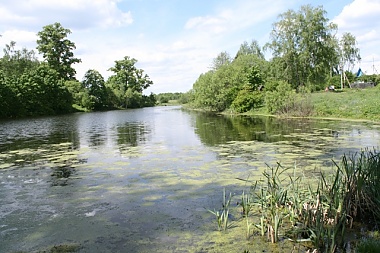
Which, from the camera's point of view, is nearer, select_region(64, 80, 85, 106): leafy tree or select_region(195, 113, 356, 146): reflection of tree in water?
select_region(195, 113, 356, 146): reflection of tree in water

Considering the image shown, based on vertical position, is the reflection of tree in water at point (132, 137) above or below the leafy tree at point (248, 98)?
below

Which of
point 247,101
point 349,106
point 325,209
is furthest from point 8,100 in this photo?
point 325,209

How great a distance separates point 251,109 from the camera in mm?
39062

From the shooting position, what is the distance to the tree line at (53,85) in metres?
49.8

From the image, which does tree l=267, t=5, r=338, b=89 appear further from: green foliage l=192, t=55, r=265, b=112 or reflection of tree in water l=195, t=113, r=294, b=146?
reflection of tree in water l=195, t=113, r=294, b=146

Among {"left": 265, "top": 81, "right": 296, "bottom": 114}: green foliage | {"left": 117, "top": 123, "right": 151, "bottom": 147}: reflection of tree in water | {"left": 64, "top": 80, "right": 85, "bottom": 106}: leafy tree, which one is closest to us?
{"left": 117, "top": 123, "right": 151, "bottom": 147}: reflection of tree in water

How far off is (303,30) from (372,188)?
125 feet

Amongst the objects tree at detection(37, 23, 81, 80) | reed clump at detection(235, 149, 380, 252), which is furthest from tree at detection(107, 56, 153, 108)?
reed clump at detection(235, 149, 380, 252)

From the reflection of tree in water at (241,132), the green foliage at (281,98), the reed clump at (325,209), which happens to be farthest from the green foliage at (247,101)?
the reed clump at (325,209)

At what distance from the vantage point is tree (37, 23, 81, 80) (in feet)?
232

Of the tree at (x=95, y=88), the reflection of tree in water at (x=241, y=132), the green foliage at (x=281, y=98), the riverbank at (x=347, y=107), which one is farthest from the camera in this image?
the tree at (x=95, y=88)

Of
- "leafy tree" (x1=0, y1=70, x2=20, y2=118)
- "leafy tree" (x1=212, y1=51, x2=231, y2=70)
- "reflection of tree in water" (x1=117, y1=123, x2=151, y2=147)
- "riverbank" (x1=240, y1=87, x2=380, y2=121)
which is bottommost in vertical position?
"reflection of tree in water" (x1=117, y1=123, x2=151, y2=147)

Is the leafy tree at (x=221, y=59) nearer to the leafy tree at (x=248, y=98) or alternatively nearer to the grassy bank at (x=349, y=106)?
the leafy tree at (x=248, y=98)

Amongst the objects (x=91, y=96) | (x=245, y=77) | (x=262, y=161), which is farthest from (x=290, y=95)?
(x=91, y=96)
